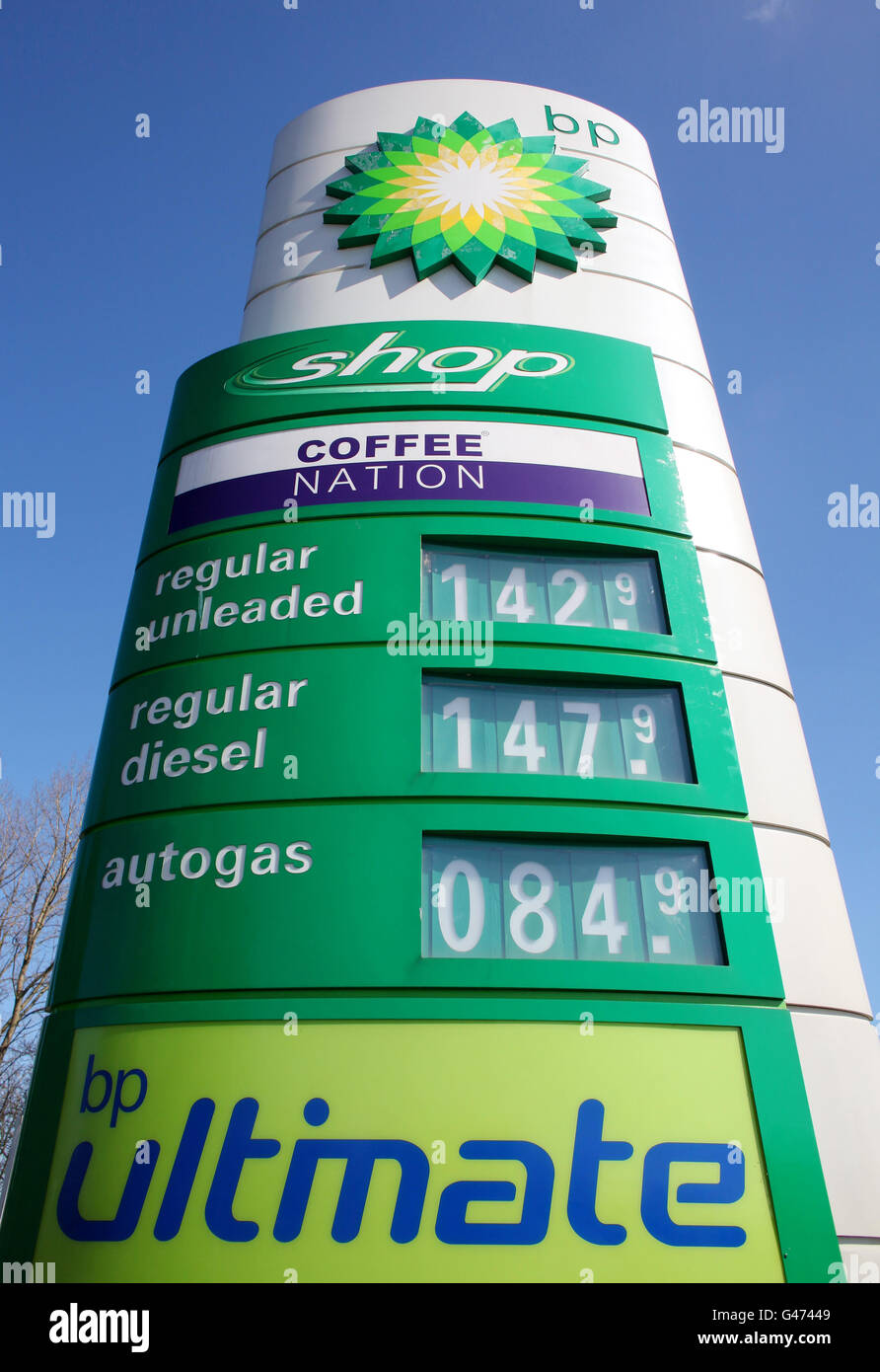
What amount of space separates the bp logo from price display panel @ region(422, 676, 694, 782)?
230 inches

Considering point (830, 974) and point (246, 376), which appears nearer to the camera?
point (830, 974)

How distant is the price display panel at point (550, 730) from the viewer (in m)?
7.53

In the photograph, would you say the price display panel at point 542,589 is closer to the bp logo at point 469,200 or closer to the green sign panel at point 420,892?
the green sign panel at point 420,892

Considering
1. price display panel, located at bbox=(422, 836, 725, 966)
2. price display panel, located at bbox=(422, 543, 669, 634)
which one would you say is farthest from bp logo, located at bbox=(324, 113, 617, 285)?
price display panel, located at bbox=(422, 836, 725, 966)

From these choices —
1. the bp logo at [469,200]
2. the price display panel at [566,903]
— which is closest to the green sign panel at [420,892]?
the price display panel at [566,903]

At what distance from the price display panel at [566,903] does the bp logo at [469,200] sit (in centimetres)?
727

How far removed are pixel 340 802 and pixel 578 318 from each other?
6.81 metres

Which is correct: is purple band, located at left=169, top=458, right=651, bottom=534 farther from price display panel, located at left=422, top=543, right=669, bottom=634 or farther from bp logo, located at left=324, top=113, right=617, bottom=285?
bp logo, located at left=324, top=113, right=617, bottom=285

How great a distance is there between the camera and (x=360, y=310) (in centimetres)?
1089

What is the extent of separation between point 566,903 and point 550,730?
1442mm

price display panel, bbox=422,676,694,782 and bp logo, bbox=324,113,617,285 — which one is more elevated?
bp logo, bbox=324,113,617,285

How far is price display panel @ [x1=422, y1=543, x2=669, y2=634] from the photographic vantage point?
27.1 feet
